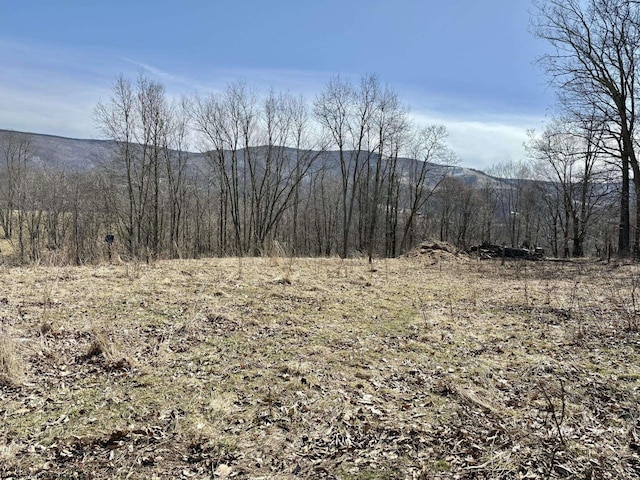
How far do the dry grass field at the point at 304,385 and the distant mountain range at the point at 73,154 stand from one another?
69.3 feet

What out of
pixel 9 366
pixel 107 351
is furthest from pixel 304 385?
pixel 9 366

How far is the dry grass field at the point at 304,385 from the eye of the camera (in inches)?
104

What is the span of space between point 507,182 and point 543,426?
4825 cm

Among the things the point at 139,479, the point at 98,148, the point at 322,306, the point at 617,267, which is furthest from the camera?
the point at 98,148

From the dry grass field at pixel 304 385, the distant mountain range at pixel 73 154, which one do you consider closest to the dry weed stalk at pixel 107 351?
the dry grass field at pixel 304 385

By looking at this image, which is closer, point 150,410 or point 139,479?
point 139,479

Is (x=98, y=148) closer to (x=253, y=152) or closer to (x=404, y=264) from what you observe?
(x=253, y=152)

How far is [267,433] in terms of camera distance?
2996 millimetres

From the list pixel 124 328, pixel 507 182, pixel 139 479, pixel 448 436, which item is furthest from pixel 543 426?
pixel 507 182

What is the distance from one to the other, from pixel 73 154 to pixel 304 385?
172 feet

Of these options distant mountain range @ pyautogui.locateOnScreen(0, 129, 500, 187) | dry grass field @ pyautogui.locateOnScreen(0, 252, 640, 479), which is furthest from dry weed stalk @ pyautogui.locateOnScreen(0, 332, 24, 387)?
distant mountain range @ pyautogui.locateOnScreen(0, 129, 500, 187)

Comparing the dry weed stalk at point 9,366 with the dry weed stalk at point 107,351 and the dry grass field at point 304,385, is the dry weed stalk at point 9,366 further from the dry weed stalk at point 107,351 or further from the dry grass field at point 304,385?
the dry weed stalk at point 107,351

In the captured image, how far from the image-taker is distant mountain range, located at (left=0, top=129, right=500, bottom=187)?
25609 millimetres

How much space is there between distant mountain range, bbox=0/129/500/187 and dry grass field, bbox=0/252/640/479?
21137 mm
